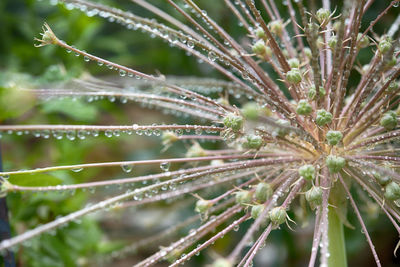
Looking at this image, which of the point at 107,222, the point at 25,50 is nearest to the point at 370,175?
the point at 25,50

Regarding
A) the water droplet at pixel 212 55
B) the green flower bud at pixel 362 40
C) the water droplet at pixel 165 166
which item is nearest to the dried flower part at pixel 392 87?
the green flower bud at pixel 362 40

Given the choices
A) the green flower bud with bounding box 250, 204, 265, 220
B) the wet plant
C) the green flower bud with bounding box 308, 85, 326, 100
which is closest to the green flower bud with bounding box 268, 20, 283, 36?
the wet plant

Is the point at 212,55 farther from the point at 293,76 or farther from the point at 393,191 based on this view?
the point at 393,191

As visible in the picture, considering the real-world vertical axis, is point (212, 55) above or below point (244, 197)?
above

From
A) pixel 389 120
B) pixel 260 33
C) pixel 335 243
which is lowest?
pixel 335 243

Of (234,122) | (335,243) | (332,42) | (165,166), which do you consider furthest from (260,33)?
(335,243)

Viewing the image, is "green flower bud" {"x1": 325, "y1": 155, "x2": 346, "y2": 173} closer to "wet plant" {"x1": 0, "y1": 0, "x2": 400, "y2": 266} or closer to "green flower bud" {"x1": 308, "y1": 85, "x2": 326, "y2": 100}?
"wet plant" {"x1": 0, "y1": 0, "x2": 400, "y2": 266}

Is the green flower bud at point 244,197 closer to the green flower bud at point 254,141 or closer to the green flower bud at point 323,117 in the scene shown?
the green flower bud at point 254,141

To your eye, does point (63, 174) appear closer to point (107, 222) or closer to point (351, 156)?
point (351, 156)
